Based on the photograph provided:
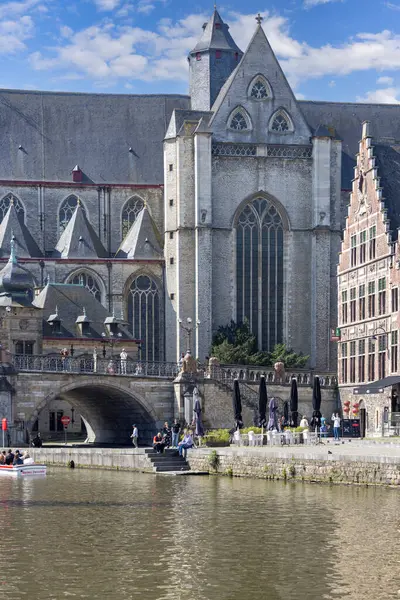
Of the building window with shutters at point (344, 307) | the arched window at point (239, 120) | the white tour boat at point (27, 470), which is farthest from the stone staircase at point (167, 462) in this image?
the arched window at point (239, 120)

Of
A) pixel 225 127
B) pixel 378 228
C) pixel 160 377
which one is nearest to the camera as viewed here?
pixel 378 228

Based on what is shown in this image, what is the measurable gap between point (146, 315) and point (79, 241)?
622cm

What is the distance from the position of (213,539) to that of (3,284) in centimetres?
4622

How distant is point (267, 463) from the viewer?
46.6 meters

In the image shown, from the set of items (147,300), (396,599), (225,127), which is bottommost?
(396,599)

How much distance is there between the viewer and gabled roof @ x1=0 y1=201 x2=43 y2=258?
8906cm

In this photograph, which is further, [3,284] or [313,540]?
[3,284]

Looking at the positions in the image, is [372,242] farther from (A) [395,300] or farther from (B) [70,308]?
(B) [70,308]

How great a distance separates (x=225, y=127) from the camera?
8806 cm

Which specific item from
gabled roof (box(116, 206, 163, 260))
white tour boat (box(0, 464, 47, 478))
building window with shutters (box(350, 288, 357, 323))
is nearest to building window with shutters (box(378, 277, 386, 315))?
building window with shutters (box(350, 288, 357, 323))

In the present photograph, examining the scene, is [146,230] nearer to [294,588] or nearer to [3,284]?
[3,284]

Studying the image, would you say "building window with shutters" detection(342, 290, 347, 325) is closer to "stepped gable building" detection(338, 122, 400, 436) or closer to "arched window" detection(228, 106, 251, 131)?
"stepped gable building" detection(338, 122, 400, 436)

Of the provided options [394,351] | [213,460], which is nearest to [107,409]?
[394,351]

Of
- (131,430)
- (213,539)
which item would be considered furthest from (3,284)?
(213,539)
